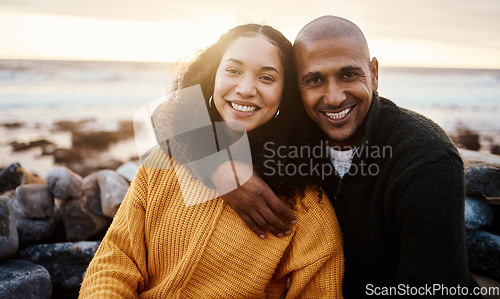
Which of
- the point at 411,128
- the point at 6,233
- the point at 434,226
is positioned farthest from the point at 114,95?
the point at 434,226

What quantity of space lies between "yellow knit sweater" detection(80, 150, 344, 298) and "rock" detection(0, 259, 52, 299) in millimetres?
1011

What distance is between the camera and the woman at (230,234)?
208 centimetres

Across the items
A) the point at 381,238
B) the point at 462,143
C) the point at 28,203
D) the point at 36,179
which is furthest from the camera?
the point at 462,143

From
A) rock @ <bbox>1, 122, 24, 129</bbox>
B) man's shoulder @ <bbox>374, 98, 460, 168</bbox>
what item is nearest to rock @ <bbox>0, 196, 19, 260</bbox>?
man's shoulder @ <bbox>374, 98, 460, 168</bbox>

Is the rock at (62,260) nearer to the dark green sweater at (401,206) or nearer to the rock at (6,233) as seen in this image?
the rock at (6,233)

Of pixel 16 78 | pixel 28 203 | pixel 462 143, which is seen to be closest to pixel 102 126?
pixel 28 203

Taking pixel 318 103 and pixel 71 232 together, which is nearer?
pixel 318 103

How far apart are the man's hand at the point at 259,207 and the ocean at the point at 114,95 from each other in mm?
992

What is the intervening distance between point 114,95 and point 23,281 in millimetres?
15831

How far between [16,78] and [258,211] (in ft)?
70.7

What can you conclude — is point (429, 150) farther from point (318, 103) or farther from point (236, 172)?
point (236, 172)

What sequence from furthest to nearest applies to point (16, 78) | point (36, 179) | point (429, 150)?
point (16, 78), point (36, 179), point (429, 150)

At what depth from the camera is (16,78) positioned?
1966cm

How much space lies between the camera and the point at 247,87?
2059 millimetres
